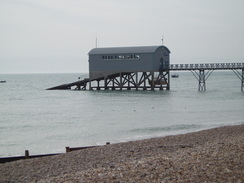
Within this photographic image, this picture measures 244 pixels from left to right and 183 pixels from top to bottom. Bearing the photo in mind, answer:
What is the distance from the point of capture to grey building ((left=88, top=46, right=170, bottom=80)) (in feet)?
186

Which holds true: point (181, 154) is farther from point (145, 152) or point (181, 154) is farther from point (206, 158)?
point (145, 152)

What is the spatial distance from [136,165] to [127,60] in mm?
46269

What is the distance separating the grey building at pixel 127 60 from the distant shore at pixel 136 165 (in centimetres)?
3820

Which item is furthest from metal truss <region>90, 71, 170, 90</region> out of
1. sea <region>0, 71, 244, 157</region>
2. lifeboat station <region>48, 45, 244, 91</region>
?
sea <region>0, 71, 244, 157</region>

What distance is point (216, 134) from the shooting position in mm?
21562

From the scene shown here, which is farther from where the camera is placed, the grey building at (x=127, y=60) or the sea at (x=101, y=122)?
the grey building at (x=127, y=60)

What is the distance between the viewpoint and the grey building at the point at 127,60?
5675 centimetres

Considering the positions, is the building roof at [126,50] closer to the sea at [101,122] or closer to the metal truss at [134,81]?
the metal truss at [134,81]

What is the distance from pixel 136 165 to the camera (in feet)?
40.0

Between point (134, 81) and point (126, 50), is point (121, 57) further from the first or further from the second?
point (134, 81)

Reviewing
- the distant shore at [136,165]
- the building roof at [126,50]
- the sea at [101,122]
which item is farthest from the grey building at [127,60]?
the distant shore at [136,165]

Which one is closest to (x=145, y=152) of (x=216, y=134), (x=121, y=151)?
(x=121, y=151)

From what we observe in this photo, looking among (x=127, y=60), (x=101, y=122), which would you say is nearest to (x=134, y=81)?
(x=127, y=60)

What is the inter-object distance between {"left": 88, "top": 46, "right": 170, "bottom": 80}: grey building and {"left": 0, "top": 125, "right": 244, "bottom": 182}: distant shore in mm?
38195
